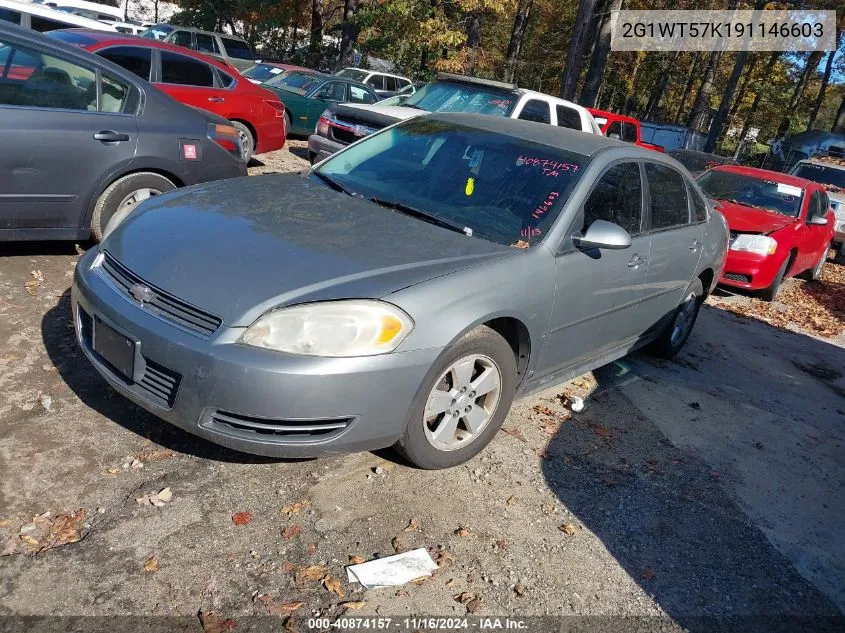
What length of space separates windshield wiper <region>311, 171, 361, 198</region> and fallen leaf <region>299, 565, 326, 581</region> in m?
2.15

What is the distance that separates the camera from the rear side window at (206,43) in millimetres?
18812

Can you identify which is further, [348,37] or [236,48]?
[348,37]

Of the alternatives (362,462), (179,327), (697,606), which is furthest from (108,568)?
(697,606)

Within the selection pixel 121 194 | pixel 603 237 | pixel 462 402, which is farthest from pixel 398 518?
pixel 121 194

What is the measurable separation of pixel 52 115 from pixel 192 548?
358 cm

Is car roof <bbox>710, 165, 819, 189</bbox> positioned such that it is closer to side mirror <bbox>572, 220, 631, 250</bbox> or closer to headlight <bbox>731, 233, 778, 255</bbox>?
headlight <bbox>731, 233, 778, 255</bbox>

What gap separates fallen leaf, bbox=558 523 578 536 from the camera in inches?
133

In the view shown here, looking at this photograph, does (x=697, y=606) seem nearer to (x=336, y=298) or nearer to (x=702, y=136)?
(x=336, y=298)

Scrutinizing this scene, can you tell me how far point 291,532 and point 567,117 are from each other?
29.7 feet

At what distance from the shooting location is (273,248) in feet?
10.8

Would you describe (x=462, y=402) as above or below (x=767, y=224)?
below

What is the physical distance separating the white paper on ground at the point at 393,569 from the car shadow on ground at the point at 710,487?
91 cm

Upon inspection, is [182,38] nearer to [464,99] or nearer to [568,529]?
[464,99]

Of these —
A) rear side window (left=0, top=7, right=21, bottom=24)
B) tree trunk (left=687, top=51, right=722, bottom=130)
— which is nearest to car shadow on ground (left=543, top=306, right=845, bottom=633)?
rear side window (left=0, top=7, right=21, bottom=24)
